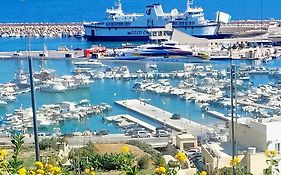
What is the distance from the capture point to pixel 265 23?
22.0m

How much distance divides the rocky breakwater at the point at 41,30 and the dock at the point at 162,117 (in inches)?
493

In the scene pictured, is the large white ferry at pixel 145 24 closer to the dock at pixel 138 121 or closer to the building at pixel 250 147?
the dock at pixel 138 121

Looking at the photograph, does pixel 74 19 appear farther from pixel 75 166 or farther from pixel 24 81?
pixel 75 166

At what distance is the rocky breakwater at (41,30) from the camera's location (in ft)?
73.0

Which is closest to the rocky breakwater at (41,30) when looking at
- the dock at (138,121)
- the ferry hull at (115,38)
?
the ferry hull at (115,38)

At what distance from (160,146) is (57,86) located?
407cm

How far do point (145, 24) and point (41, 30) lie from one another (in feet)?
12.9

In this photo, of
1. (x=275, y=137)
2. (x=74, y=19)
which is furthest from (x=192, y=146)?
(x=74, y=19)

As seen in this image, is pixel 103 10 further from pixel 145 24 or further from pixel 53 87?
pixel 53 87

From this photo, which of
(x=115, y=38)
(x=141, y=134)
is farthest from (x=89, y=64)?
(x=115, y=38)

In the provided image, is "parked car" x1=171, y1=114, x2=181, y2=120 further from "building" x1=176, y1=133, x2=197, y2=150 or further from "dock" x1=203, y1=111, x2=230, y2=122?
"building" x1=176, y1=133, x2=197, y2=150

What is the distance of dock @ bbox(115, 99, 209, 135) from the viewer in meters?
8.19

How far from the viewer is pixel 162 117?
29.7ft

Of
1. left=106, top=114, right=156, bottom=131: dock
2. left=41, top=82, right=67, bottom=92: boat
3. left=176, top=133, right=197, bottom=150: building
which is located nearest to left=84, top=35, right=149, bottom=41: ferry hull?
left=41, top=82, right=67, bottom=92: boat
